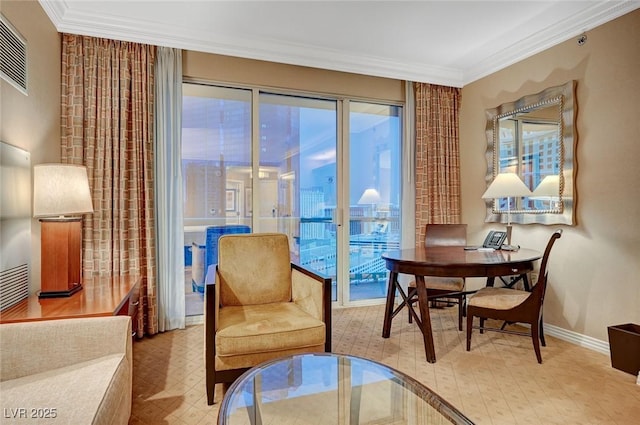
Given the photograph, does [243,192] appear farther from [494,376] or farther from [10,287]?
[494,376]

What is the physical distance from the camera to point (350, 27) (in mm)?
3168

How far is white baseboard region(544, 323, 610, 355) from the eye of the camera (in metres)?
2.76

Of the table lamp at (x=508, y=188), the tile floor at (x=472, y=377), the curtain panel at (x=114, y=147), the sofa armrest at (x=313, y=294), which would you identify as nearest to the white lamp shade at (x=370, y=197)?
the table lamp at (x=508, y=188)

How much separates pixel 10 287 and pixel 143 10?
7.28 feet

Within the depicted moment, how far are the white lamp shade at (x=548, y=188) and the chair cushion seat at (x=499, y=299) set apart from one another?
3.34 ft

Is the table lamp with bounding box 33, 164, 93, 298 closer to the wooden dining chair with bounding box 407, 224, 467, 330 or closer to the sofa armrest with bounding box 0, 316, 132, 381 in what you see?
the sofa armrest with bounding box 0, 316, 132, 381

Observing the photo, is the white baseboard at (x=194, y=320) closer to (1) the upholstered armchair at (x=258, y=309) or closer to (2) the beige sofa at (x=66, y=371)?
(1) the upholstered armchair at (x=258, y=309)

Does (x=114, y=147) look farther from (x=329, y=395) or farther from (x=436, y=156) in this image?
(x=436, y=156)

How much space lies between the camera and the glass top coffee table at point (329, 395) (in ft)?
4.60

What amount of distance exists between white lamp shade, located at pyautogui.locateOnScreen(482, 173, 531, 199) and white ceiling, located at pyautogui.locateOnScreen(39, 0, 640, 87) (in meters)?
Result: 1.26

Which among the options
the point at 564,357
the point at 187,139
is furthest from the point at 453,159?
the point at 187,139

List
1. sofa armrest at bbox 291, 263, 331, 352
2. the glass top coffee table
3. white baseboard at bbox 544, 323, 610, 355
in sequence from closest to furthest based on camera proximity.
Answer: the glass top coffee table, sofa armrest at bbox 291, 263, 331, 352, white baseboard at bbox 544, 323, 610, 355

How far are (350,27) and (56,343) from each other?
121 inches

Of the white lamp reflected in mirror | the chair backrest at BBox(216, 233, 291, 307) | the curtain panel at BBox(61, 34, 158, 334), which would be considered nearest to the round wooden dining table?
the white lamp reflected in mirror
